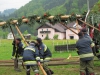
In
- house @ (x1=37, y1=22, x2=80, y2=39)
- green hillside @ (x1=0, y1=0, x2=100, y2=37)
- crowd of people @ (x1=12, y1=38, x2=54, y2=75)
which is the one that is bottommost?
crowd of people @ (x1=12, y1=38, x2=54, y2=75)

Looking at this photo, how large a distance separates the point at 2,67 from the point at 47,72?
232 inches

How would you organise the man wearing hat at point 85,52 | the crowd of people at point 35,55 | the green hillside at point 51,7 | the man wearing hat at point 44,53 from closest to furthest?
the man wearing hat at point 85,52, the crowd of people at point 35,55, the man wearing hat at point 44,53, the green hillside at point 51,7

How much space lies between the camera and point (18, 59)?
15000 millimetres

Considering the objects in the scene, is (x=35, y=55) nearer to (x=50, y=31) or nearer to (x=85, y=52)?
(x=85, y=52)

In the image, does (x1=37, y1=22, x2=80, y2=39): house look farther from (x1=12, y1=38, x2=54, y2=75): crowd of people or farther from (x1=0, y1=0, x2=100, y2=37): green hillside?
(x1=12, y1=38, x2=54, y2=75): crowd of people

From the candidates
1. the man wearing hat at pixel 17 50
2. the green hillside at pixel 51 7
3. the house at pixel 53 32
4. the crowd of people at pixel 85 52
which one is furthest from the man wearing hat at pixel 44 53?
the green hillside at pixel 51 7

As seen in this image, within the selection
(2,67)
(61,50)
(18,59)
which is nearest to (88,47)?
(18,59)

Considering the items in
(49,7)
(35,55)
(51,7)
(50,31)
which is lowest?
(35,55)

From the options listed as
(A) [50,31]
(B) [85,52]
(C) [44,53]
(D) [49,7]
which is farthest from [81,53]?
(D) [49,7]

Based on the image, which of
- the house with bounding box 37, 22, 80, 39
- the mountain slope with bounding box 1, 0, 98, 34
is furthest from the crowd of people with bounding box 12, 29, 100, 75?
the mountain slope with bounding box 1, 0, 98, 34

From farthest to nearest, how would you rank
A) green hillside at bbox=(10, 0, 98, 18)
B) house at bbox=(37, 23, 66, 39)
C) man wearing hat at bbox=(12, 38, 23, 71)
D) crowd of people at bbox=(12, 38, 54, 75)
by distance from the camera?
green hillside at bbox=(10, 0, 98, 18)
house at bbox=(37, 23, 66, 39)
man wearing hat at bbox=(12, 38, 23, 71)
crowd of people at bbox=(12, 38, 54, 75)

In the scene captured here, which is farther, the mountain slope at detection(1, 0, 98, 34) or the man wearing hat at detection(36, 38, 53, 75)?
the mountain slope at detection(1, 0, 98, 34)

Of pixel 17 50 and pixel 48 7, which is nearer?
pixel 17 50

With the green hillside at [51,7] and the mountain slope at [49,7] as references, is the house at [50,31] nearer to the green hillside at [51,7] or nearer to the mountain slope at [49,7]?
the mountain slope at [49,7]
